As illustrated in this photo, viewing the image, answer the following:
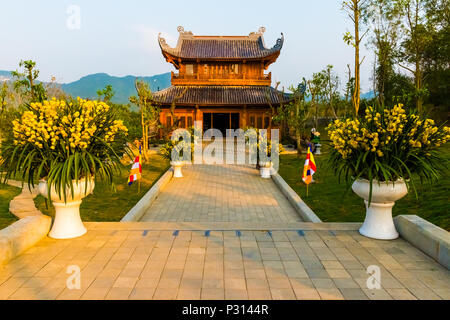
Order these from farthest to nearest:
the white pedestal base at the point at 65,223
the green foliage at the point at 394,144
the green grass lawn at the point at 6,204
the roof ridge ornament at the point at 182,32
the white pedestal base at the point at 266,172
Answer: the roof ridge ornament at the point at 182,32 < the white pedestal base at the point at 266,172 < the green grass lawn at the point at 6,204 < the white pedestal base at the point at 65,223 < the green foliage at the point at 394,144

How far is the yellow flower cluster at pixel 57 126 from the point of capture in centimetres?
417

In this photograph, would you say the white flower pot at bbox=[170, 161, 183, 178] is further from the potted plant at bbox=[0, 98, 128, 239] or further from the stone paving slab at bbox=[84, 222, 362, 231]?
the potted plant at bbox=[0, 98, 128, 239]

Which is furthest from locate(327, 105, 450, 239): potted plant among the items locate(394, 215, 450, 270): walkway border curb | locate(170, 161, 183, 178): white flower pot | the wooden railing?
the wooden railing

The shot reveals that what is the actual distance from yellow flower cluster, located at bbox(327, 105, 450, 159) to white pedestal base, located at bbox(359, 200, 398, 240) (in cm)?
76

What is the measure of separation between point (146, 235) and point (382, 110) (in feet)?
12.9

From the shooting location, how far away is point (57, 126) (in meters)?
4.34

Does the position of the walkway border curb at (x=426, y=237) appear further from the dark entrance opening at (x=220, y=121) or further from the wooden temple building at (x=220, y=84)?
the dark entrance opening at (x=220, y=121)

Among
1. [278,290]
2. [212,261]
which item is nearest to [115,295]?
[212,261]

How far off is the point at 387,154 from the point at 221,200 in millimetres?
5382

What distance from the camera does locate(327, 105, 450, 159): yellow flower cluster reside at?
4.28 meters

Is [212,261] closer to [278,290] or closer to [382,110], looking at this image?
[278,290]

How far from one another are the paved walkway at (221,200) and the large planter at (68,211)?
2.83m
